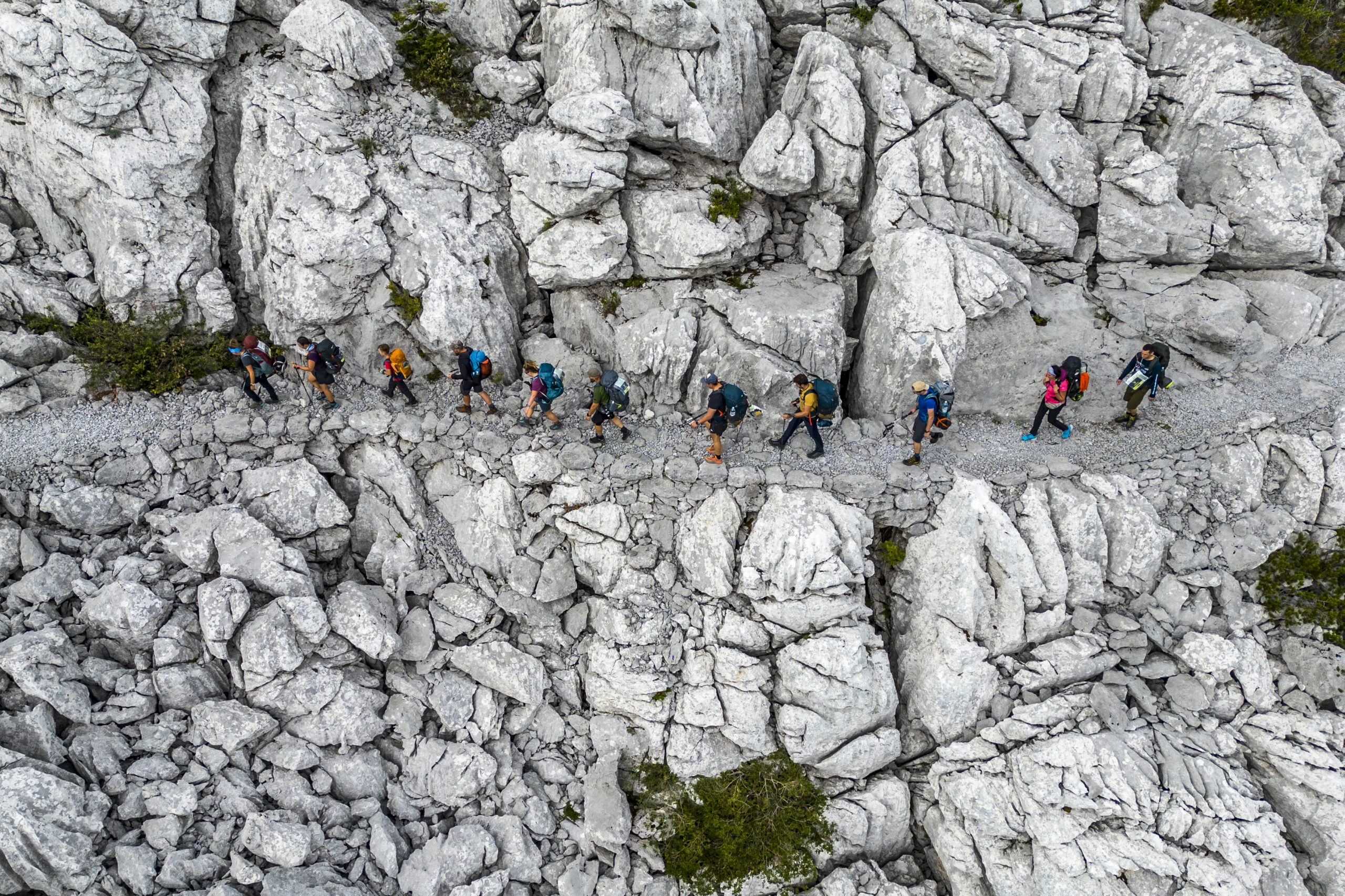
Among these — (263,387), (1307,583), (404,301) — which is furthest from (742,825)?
(263,387)

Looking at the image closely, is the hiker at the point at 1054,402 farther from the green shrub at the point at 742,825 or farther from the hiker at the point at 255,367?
the hiker at the point at 255,367

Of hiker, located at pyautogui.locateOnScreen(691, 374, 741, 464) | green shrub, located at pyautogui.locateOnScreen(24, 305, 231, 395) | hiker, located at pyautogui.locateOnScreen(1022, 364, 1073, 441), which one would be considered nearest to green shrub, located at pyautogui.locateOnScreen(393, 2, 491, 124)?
green shrub, located at pyautogui.locateOnScreen(24, 305, 231, 395)

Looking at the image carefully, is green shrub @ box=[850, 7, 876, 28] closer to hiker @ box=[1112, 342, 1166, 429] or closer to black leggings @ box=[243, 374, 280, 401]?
hiker @ box=[1112, 342, 1166, 429]

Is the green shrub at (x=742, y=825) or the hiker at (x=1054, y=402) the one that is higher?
the hiker at (x=1054, y=402)

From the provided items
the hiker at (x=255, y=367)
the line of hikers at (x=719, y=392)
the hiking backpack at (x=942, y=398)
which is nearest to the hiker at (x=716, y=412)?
the line of hikers at (x=719, y=392)

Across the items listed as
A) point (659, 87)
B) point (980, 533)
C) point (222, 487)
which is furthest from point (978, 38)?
point (222, 487)

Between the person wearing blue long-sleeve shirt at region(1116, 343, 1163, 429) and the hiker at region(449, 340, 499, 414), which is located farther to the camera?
the hiker at region(449, 340, 499, 414)

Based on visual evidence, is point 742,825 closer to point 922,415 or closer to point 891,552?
point 891,552
